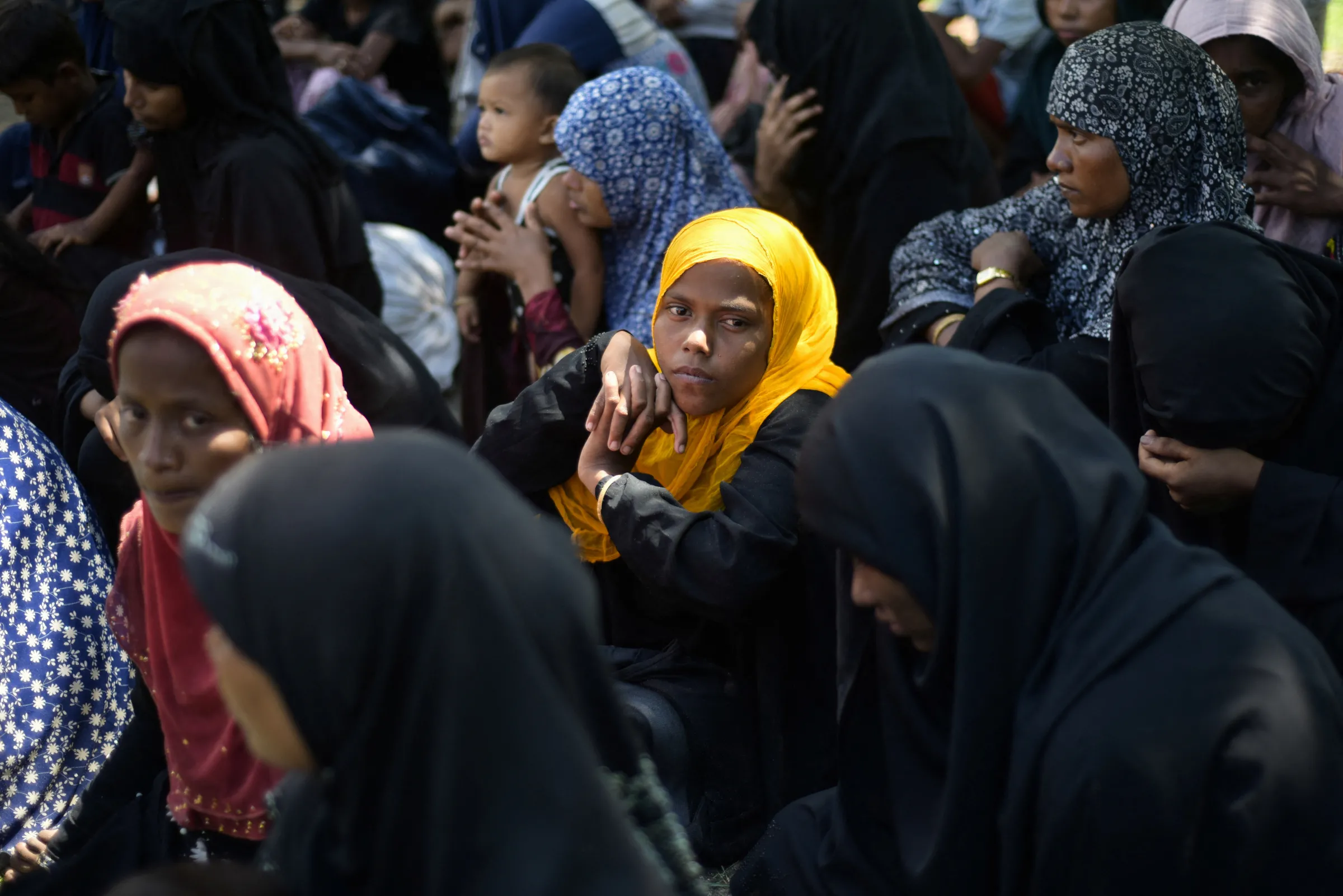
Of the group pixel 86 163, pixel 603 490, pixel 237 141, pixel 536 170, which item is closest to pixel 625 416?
pixel 603 490

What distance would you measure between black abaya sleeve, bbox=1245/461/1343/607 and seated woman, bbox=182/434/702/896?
1.52 meters

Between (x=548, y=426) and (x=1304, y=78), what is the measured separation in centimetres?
208

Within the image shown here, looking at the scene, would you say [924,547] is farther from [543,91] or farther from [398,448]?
[543,91]

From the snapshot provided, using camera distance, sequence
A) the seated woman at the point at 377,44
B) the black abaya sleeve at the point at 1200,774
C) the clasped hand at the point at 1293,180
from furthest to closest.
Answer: the seated woman at the point at 377,44 → the clasped hand at the point at 1293,180 → the black abaya sleeve at the point at 1200,774

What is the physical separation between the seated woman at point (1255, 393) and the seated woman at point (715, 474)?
684 millimetres

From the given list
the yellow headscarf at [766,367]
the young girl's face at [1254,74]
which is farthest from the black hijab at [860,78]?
the yellow headscarf at [766,367]

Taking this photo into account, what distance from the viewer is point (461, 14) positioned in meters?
6.11

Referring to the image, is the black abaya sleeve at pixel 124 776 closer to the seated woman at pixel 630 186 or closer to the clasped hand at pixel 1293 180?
the seated woman at pixel 630 186

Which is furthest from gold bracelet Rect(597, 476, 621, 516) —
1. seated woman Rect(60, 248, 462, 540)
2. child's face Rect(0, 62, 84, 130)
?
child's face Rect(0, 62, 84, 130)

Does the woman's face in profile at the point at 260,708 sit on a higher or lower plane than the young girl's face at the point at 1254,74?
lower

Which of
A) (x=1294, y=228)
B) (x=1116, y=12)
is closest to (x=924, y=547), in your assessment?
(x=1294, y=228)

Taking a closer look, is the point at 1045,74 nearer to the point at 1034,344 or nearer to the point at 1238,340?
the point at 1034,344

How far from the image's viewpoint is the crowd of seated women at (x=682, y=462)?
1.46 metres

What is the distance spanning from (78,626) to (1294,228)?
9.81ft
